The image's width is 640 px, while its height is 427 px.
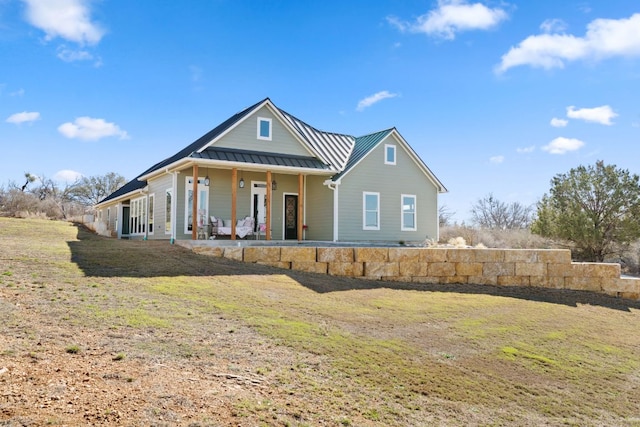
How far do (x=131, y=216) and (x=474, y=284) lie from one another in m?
16.6

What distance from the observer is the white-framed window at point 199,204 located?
17.2 meters

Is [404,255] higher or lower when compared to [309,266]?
higher

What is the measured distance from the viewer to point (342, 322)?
8.03m

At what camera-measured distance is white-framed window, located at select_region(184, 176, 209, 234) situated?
17203 mm

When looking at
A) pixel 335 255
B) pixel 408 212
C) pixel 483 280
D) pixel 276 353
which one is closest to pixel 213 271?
pixel 335 255

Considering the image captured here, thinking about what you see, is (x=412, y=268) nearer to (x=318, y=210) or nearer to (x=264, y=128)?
(x=318, y=210)

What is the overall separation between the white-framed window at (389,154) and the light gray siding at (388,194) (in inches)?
5.0

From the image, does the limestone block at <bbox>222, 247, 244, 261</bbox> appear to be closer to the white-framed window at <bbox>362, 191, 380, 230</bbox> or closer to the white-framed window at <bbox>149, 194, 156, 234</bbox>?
the white-framed window at <bbox>362, 191, 380, 230</bbox>

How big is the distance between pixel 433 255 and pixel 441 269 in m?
0.46

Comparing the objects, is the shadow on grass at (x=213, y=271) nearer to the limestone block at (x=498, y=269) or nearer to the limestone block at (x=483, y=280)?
the limestone block at (x=483, y=280)

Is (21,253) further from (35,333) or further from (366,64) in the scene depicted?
(366,64)

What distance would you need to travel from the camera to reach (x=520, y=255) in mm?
14273

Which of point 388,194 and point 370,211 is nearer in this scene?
point 370,211

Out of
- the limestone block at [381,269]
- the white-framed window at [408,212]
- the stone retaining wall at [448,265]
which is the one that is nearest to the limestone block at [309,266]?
the stone retaining wall at [448,265]
